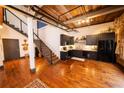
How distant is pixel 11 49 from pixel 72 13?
3.95m

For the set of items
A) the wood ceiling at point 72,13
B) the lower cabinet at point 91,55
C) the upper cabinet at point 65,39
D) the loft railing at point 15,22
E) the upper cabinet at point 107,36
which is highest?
the loft railing at point 15,22

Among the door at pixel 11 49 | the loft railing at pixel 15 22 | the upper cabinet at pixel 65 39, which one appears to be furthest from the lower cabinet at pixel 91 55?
the door at pixel 11 49

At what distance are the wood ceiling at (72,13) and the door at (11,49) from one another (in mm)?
3227

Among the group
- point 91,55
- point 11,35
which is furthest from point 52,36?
point 11,35

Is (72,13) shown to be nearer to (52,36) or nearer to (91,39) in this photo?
(52,36)

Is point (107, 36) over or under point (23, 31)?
under

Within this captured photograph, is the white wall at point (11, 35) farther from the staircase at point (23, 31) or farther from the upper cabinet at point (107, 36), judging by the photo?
the upper cabinet at point (107, 36)

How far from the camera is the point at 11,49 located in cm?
478

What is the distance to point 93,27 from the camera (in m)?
3.96

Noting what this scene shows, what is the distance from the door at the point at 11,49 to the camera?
4464 mm
